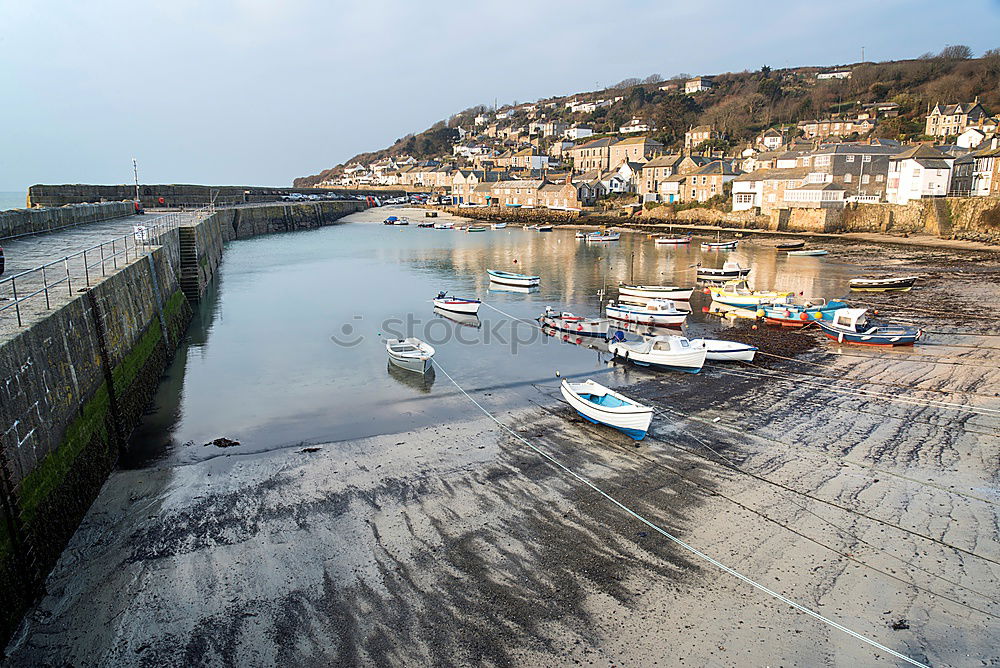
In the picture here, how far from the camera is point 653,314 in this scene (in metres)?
21.7

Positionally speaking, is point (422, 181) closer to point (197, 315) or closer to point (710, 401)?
point (197, 315)

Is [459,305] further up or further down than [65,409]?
further down

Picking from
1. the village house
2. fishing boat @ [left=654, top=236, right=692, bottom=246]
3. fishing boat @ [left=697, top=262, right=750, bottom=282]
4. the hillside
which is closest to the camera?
fishing boat @ [left=697, top=262, right=750, bottom=282]

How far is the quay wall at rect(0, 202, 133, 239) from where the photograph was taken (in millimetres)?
21000

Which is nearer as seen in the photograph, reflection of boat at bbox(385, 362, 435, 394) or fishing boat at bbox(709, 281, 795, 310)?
reflection of boat at bbox(385, 362, 435, 394)

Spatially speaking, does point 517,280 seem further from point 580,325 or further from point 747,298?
point 747,298

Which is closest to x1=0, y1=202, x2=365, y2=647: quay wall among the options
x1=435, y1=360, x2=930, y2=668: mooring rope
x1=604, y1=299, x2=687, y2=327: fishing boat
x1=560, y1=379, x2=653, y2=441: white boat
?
x1=435, y1=360, x2=930, y2=668: mooring rope

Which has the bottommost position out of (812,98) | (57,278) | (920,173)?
(57,278)

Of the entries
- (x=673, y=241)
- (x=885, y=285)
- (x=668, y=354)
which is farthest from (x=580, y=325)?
(x=673, y=241)

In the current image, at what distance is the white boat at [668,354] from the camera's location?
15992 mm

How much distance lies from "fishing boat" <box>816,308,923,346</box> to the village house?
7027 centimetres

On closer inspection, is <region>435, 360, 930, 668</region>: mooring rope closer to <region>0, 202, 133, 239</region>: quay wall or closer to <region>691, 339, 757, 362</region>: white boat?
<region>691, 339, 757, 362</region>: white boat

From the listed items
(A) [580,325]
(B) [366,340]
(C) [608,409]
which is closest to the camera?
(C) [608,409]

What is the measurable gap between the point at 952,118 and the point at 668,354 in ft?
260
